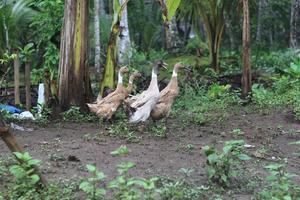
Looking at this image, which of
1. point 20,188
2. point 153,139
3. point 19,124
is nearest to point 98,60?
point 19,124

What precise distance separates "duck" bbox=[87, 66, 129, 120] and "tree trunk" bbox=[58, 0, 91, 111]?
0.65m

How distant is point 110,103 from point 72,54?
1162 millimetres

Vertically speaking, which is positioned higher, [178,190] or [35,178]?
[35,178]

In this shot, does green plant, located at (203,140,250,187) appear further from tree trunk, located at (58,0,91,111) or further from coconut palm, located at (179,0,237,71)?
coconut palm, located at (179,0,237,71)

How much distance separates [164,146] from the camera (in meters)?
6.66

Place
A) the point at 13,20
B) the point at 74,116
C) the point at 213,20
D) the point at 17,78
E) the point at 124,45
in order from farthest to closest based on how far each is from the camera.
→ the point at 213,20, the point at 13,20, the point at 124,45, the point at 17,78, the point at 74,116

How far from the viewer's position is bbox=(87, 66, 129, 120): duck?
7.62 metres

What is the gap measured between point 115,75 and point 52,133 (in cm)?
186

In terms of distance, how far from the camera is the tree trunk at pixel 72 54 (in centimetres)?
838

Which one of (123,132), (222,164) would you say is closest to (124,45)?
(123,132)

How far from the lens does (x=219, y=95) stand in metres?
10.3

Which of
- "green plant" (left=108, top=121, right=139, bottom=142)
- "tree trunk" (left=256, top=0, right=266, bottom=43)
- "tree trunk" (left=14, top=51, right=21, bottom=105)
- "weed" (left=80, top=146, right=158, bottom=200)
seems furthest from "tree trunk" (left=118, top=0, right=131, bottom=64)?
"weed" (left=80, top=146, right=158, bottom=200)

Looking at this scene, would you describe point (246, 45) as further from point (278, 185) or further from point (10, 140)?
point (10, 140)

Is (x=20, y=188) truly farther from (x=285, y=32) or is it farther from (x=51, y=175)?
(x=285, y=32)
